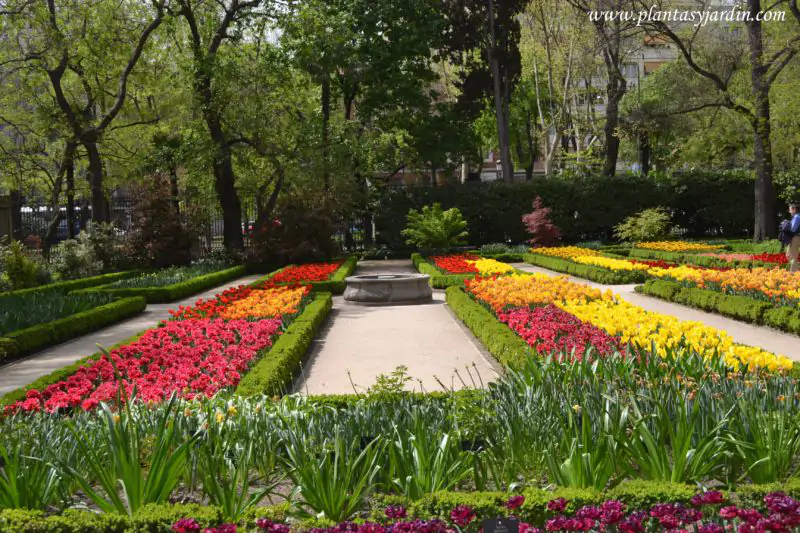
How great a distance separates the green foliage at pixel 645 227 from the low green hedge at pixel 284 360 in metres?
17.1

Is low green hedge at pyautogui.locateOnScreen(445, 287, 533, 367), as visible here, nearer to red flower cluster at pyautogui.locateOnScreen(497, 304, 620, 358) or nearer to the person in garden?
red flower cluster at pyautogui.locateOnScreen(497, 304, 620, 358)

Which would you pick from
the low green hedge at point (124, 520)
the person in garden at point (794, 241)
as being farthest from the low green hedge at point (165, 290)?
the person in garden at point (794, 241)

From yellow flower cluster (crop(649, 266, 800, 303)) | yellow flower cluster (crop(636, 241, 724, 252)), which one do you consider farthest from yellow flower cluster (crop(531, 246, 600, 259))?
yellow flower cluster (crop(649, 266, 800, 303))

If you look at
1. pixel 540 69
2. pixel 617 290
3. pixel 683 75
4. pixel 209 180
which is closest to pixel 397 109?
pixel 209 180

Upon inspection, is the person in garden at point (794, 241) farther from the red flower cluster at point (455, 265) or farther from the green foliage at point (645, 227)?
the green foliage at point (645, 227)

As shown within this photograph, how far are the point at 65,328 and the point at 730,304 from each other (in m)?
9.34

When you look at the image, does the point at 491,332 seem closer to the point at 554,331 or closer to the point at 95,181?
the point at 554,331

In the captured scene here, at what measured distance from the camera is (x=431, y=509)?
118 inches

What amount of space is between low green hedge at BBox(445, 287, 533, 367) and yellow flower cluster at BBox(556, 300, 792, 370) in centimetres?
94

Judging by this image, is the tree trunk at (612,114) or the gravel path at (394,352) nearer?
the gravel path at (394,352)

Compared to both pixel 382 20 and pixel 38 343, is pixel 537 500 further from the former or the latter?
pixel 382 20

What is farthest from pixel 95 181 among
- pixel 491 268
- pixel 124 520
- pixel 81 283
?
pixel 124 520

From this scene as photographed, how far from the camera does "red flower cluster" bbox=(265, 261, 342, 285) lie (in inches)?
598

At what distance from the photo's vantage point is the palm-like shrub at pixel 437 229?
2483 cm
